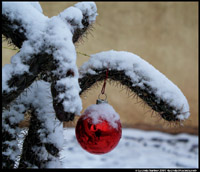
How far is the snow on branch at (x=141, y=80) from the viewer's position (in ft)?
1.56

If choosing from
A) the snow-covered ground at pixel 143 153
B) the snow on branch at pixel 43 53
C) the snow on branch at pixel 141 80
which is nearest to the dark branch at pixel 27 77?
the snow on branch at pixel 43 53

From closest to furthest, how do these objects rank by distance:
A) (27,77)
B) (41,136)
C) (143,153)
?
1. (27,77)
2. (41,136)
3. (143,153)

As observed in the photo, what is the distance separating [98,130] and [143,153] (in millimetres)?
1484

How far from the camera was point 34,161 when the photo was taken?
1.77 ft

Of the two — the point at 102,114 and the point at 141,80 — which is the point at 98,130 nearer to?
the point at 102,114

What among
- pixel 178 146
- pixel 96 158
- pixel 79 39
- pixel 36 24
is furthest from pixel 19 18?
pixel 178 146

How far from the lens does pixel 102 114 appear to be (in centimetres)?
49

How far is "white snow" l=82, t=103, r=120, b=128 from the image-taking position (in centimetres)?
49

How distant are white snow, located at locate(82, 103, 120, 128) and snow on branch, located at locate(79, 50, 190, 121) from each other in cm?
5

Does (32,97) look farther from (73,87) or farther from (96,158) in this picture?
(96,158)

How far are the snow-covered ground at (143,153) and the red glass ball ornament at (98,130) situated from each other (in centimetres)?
98

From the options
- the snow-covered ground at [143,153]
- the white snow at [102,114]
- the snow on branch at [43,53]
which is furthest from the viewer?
the snow-covered ground at [143,153]

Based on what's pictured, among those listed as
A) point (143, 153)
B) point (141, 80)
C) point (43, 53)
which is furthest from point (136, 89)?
point (143, 153)

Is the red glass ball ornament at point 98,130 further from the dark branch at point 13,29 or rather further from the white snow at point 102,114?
the dark branch at point 13,29
